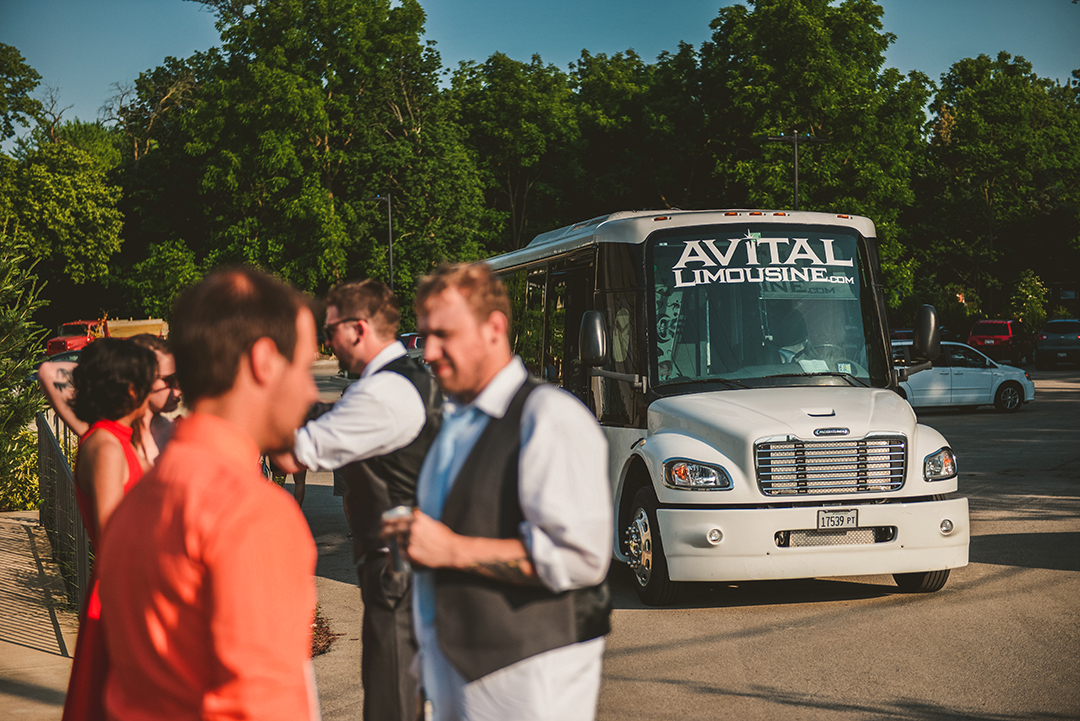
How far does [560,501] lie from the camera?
236cm

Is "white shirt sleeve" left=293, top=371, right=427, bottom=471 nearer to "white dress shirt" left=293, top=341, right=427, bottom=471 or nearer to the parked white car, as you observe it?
"white dress shirt" left=293, top=341, right=427, bottom=471

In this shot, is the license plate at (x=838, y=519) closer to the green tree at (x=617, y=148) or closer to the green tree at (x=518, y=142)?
the green tree at (x=617, y=148)

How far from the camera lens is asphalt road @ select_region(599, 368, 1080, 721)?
5438 mm

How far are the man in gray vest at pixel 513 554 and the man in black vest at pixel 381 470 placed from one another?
1.01 meters

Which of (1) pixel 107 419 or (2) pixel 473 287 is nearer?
(2) pixel 473 287

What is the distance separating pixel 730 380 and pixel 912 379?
16.8 metres

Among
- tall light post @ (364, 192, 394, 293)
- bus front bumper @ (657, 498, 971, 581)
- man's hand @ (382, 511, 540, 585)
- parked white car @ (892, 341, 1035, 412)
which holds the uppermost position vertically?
tall light post @ (364, 192, 394, 293)

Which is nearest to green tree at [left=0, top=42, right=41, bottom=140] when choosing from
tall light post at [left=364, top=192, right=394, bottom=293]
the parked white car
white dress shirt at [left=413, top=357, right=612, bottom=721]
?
tall light post at [left=364, top=192, right=394, bottom=293]

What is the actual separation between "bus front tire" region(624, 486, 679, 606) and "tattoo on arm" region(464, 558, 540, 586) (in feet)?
17.2

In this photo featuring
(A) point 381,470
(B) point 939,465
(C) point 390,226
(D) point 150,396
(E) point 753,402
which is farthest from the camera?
(C) point 390,226

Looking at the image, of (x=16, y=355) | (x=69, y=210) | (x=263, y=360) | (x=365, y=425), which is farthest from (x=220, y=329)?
(x=69, y=210)

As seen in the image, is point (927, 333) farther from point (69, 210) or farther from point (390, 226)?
point (69, 210)

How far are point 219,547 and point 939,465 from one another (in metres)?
6.91

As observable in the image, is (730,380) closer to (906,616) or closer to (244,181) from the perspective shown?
(906,616)
